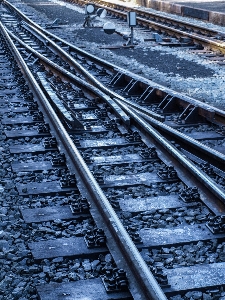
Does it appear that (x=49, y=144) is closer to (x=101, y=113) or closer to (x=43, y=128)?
(x=43, y=128)

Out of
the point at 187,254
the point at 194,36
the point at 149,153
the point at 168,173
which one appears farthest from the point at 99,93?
the point at 194,36

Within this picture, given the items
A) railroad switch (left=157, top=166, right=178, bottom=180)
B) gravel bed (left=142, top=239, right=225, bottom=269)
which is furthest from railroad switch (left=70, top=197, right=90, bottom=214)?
railroad switch (left=157, top=166, right=178, bottom=180)

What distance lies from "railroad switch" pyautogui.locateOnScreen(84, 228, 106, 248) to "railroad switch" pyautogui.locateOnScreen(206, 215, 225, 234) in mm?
902

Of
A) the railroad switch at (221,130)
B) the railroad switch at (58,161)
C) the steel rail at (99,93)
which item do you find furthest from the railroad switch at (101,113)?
the railroad switch at (58,161)

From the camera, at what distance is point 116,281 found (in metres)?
4.32

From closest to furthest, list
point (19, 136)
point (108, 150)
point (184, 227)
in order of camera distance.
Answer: point (184, 227), point (108, 150), point (19, 136)

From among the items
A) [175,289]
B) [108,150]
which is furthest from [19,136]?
[175,289]

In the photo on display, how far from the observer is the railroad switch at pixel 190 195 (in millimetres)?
5805

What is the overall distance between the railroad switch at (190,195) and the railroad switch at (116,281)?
1.54 meters

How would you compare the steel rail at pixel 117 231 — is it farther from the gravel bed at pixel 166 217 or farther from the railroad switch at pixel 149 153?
the railroad switch at pixel 149 153

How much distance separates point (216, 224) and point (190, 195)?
70cm

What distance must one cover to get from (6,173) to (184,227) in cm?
229

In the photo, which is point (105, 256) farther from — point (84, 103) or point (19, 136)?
point (84, 103)

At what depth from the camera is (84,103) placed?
9.72m
